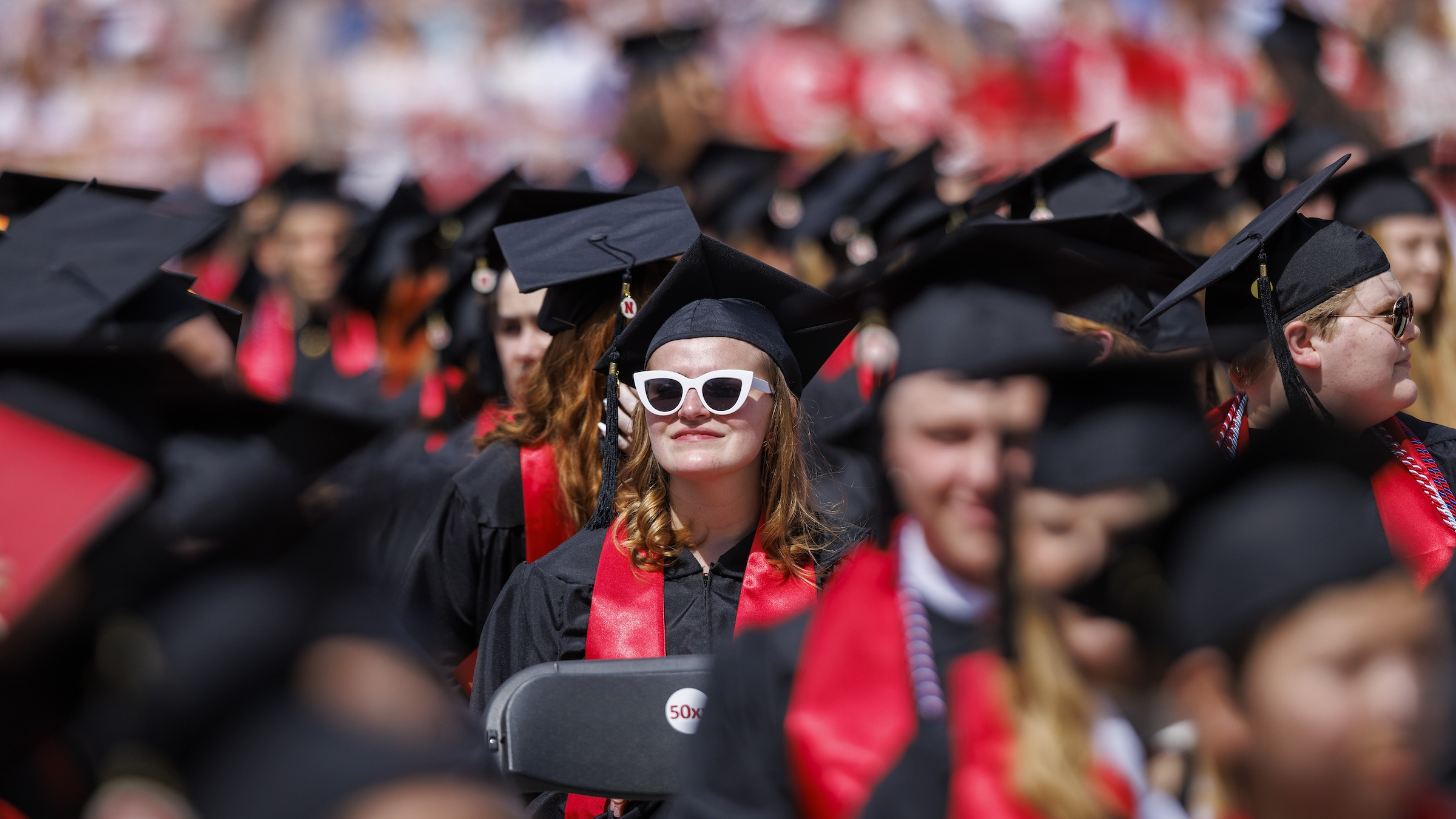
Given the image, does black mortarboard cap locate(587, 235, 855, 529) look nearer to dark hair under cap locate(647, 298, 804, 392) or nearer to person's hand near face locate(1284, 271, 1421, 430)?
dark hair under cap locate(647, 298, 804, 392)

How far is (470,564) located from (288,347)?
4171mm

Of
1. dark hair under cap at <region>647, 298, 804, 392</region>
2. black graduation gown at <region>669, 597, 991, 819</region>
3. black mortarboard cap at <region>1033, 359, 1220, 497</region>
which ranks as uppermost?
black mortarboard cap at <region>1033, 359, 1220, 497</region>


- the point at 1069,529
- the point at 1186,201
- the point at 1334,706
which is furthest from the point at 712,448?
the point at 1186,201

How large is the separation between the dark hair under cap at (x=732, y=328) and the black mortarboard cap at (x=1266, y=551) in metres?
1.61

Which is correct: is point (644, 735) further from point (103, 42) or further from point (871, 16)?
point (103, 42)

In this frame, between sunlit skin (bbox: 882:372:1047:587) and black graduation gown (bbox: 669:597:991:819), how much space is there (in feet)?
0.44

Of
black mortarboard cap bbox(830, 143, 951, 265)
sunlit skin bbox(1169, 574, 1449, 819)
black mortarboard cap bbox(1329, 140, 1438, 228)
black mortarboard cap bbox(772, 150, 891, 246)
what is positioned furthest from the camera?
black mortarboard cap bbox(772, 150, 891, 246)

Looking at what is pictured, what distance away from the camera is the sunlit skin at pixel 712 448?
112 inches

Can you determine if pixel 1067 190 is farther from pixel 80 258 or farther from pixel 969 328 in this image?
pixel 80 258

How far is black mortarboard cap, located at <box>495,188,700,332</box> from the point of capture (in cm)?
349

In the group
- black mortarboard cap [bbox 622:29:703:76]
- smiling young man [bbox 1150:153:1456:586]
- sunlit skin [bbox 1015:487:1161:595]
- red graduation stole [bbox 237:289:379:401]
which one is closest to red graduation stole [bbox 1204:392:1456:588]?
smiling young man [bbox 1150:153:1456:586]

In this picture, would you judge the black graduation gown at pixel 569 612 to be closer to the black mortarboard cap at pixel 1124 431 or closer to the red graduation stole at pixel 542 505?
the red graduation stole at pixel 542 505

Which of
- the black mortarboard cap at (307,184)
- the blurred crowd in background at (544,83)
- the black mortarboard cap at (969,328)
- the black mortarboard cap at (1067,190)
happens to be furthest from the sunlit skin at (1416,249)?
the blurred crowd in background at (544,83)

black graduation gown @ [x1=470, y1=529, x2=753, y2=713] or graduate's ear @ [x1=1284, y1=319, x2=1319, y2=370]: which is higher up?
graduate's ear @ [x1=1284, y1=319, x2=1319, y2=370]
